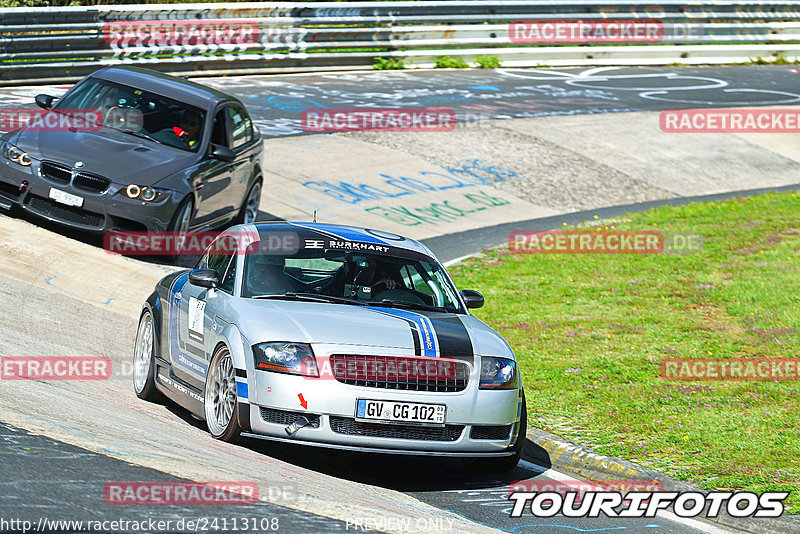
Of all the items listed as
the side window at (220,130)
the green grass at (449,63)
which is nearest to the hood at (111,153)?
the side window at (220,130)

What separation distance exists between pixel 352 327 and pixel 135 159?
6299 millimetres

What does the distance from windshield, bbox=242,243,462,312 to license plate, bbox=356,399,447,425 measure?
110 centimetres

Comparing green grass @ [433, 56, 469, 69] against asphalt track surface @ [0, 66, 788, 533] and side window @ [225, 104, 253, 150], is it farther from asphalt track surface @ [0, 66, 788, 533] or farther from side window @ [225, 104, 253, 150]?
side window @ [225, 104, 253, 150]

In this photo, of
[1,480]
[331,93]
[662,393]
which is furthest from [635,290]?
[331,93]

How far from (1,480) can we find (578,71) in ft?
85.2

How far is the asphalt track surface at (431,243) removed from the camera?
5137 millimetres

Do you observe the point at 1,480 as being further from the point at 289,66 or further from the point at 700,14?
the point at 700,14

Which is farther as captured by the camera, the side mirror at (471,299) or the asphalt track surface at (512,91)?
the asphalt track surface at (512,91)

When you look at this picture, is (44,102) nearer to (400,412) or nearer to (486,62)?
(400,412)

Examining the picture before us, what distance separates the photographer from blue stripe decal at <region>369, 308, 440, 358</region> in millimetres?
7059

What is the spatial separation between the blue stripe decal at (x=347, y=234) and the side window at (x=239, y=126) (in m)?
5.73

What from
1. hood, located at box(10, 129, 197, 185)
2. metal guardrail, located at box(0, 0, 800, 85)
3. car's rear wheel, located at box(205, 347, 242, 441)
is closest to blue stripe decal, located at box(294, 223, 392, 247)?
car's rear wheel, located at box(205, 347, 242, 441)

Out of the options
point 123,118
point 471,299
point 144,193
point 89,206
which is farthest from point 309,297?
point 123,118

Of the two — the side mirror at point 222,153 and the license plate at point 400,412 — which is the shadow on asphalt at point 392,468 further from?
the side mirror at point 222,153
